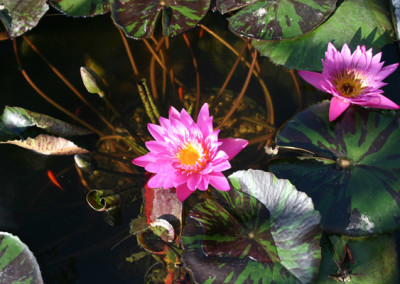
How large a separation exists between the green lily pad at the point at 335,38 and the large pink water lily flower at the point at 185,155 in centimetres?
86

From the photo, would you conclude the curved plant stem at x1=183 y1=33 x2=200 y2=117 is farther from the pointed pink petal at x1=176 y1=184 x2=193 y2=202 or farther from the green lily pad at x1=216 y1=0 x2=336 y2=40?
the pointed pink petal at x1=176 y1=184 x2=193 y2=202

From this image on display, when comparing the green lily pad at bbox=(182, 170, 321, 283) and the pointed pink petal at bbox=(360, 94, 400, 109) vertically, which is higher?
the pointed pink petal at bbox=(360, 94, 400, 109)

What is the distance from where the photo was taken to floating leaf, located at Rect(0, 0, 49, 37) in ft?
8.64

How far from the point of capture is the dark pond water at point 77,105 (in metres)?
2.04

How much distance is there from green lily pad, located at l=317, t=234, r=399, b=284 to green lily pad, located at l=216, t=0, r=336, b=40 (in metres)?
1.31

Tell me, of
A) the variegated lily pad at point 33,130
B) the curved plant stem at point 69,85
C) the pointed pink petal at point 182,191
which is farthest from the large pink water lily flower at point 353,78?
the variegated lily pad at point 33,130

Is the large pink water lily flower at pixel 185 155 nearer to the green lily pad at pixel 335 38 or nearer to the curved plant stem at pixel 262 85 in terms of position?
the curved plant stem at pixel 262 85

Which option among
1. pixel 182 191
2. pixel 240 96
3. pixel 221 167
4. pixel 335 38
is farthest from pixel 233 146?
pixel 335 38

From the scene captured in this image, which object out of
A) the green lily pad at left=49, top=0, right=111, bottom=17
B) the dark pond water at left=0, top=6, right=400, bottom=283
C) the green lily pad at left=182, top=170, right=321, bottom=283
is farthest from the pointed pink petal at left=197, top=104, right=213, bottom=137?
the green lily pad at left=49, top=0, right=111, bottom=17

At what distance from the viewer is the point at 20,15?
2643 mm

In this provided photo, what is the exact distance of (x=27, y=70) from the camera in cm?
277

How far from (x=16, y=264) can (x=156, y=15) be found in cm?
175

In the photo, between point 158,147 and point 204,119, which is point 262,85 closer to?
point 204,119

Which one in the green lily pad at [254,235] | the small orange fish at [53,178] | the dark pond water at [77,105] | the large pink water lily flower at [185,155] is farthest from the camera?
the small orange fish at [53,178]
